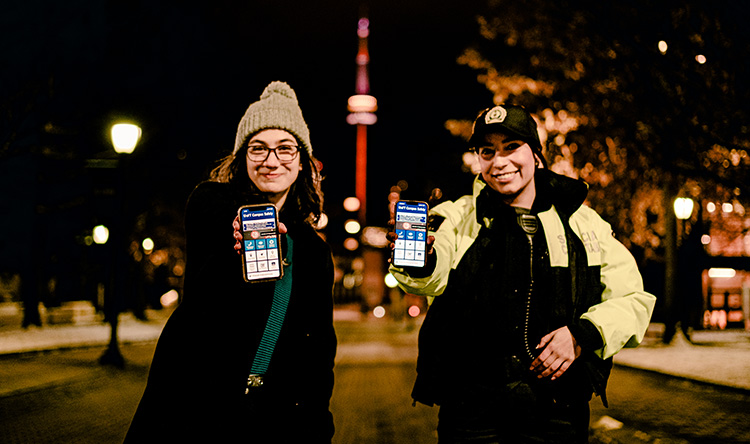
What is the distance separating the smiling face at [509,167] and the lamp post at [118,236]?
41.0 feet

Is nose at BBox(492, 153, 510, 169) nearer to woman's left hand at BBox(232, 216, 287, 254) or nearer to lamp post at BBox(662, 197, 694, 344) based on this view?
woman's left hand at BBox(232, 216, 287, 254)

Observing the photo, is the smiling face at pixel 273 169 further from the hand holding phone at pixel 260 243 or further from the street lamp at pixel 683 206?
the street lamp at pixel 683 206

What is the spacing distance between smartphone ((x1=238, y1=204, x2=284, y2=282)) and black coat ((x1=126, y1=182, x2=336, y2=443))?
0.08 metres

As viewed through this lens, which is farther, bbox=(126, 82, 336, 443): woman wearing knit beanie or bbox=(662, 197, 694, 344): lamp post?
bbox=(662, 197, 694, 344): lamp post

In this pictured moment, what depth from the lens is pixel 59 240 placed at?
36.5 meters

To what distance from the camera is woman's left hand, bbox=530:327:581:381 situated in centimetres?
283

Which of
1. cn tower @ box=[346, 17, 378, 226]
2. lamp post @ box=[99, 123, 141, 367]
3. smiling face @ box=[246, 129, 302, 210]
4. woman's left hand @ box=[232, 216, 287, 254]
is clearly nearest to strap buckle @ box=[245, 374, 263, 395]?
woman's left hand @ box=[232, 216, 287, 254]

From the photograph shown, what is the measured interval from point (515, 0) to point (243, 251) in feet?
61.6

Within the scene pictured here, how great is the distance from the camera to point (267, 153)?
323 centimetres

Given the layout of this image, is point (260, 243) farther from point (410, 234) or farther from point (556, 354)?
point (556, 354)

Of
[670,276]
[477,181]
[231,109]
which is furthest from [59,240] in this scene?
[477,181]

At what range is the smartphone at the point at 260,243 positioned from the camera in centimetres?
276

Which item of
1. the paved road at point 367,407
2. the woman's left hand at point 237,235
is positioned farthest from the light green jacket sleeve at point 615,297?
the paved road at point 367,407

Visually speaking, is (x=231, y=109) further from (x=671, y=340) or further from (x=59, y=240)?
(x=671, y=340)
